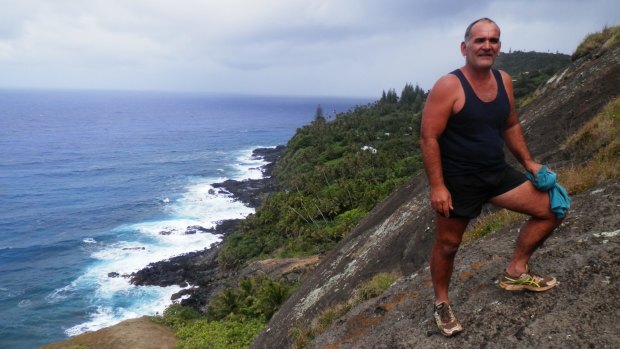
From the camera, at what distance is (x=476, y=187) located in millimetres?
4312

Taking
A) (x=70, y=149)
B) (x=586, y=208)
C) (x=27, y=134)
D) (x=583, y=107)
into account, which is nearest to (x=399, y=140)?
(x=583, y=107)

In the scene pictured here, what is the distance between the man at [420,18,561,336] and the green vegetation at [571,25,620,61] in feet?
50.2

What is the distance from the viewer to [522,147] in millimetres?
4672

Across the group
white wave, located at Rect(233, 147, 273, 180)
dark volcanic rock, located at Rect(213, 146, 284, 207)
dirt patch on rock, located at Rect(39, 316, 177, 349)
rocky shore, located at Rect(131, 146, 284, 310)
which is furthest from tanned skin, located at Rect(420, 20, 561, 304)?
white wave, located at Rect(233, 147, 273, 180)

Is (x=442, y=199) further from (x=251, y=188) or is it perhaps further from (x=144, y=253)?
(x=251, y=188)

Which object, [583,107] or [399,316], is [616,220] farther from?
[583,107]

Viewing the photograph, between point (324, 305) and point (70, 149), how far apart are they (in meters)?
108

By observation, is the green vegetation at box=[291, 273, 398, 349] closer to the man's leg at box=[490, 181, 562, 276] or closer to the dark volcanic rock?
the man's leg at box=[490, 181, 562, 276]

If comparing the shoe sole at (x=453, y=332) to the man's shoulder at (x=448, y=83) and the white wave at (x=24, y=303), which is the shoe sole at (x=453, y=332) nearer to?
the man's shoulder at (x=448, y=83)

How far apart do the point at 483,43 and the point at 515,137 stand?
113cm

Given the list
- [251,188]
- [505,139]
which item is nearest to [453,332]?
[505,139]

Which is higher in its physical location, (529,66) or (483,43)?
(529,66)

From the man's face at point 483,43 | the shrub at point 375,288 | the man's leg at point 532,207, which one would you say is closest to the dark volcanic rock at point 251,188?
the shrub at point 375,288

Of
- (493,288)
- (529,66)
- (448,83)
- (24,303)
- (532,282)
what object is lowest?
(24,303)
